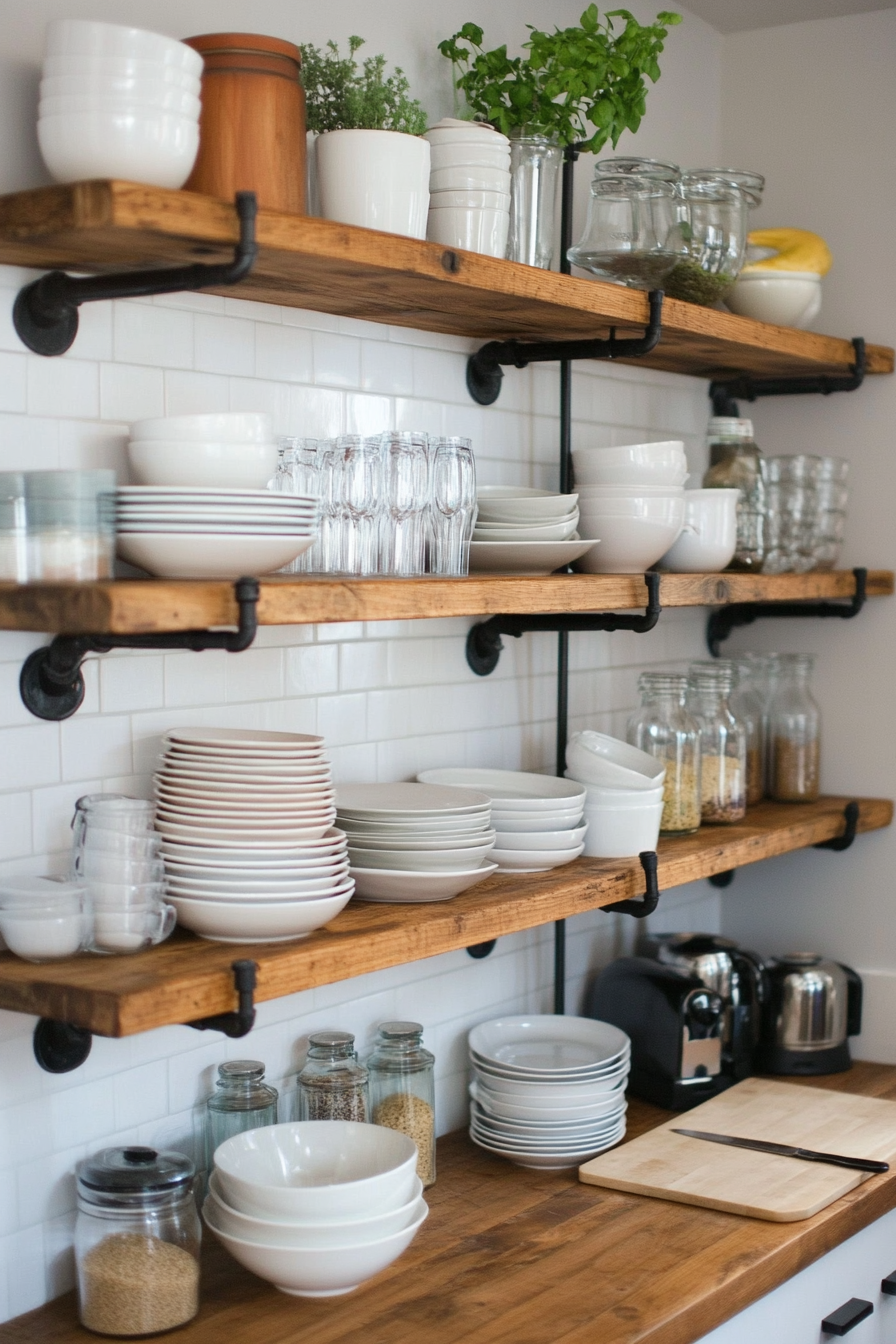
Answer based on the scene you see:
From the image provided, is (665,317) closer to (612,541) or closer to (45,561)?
(612,541)

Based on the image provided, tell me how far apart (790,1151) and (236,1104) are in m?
0.85

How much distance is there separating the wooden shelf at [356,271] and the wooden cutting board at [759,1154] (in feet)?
3.89

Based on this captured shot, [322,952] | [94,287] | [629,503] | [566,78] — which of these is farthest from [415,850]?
[566,78]

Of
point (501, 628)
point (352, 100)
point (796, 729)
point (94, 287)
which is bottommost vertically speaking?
point (796, 729)

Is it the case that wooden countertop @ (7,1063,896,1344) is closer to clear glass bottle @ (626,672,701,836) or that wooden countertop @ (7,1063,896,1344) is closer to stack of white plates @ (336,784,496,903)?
stack of white plates @ (336,784,496,903)

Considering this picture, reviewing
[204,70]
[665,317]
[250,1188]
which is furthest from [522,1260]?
[204,70]

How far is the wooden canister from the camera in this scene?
1.67m

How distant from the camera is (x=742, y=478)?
106 inches

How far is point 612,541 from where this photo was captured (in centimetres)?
226

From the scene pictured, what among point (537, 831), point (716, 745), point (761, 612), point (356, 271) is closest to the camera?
point (356, 271)

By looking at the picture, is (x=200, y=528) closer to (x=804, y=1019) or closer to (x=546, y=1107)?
(x=546, y=1107)

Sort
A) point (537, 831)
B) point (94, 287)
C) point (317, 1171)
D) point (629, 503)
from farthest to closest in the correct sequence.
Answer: point (629, 503) → point (537, 831) → point (317, 1171) → point (94, 287)

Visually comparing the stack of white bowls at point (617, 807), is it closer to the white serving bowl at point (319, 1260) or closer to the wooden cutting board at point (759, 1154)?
the wooden cutting board at point (759, 1154)

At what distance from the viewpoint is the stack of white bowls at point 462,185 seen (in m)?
1.97
